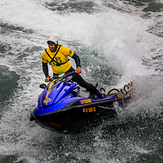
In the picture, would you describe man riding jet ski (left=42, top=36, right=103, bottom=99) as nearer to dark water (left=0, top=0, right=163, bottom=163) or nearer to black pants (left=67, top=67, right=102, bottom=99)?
black pants (left=67, top=67, right=102, bottom=99)

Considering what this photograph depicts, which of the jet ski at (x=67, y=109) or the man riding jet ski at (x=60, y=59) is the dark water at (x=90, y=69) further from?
the man riding jet ski at (x=60, y=59)

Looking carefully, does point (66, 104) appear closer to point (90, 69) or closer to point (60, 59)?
point (60, 59)

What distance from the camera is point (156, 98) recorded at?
5.96m

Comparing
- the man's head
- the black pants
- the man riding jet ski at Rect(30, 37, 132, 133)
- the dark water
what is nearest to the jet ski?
the man riding jet ski at Rect(30, 37, 132, 133)

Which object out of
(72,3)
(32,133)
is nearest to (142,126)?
(32,133)

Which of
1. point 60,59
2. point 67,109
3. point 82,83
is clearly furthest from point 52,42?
point 67,109

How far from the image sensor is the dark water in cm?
457

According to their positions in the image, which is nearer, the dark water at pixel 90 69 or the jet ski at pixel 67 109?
the jet ski at pixel 67 109

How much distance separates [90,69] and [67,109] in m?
4.37

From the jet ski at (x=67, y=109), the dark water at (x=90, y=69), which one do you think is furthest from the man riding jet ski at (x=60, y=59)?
the dark water at (x=90, y=69)

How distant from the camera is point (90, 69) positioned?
330 inches

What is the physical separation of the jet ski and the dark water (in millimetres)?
421

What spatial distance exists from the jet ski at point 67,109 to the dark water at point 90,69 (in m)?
0.42

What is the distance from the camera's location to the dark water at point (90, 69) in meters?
4.57
